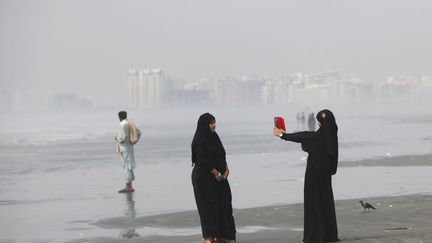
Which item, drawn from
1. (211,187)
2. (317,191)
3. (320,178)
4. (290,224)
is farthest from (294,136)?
(290,224)

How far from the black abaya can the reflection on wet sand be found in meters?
2.48

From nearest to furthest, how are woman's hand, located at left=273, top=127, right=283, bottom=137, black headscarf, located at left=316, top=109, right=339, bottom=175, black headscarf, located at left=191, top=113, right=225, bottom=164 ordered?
black headscarf, located at left=316, top=109, right=339, bottom=175, woman's hand, located at left=273, top=127, right=283, bottom=137, black headscarf, located at left=191, top=113, right=225, bottom=164

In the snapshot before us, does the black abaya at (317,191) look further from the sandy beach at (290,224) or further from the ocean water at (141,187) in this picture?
the ocean water at (141,187)

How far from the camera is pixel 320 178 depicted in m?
9.50

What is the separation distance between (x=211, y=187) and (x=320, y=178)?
3.74ft

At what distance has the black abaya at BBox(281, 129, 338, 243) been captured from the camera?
9.42 meters

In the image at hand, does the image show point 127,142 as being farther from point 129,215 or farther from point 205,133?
point 205,133

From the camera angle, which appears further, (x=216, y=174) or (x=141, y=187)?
(x=141, y=187)

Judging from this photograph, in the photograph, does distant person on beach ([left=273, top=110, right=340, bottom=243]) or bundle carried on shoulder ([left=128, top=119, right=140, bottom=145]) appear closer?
distant person on beach ([left=273, top=110, right=340, bottom=243])

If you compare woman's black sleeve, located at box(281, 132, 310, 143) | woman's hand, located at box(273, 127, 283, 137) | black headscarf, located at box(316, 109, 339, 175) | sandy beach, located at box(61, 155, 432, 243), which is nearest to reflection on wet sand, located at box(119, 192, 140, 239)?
sandy beach, located at box(61, 155, 432, 243)

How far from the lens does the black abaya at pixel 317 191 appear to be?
30.9 ft

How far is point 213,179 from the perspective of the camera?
980 centimetres

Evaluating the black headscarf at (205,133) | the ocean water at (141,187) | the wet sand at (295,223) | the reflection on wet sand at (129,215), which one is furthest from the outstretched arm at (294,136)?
the ocean water at (141,187)

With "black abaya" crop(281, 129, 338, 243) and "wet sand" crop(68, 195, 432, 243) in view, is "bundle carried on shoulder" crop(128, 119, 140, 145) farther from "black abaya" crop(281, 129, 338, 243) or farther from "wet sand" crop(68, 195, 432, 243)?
"black abaya" crop(281, 129, 338, 243)
